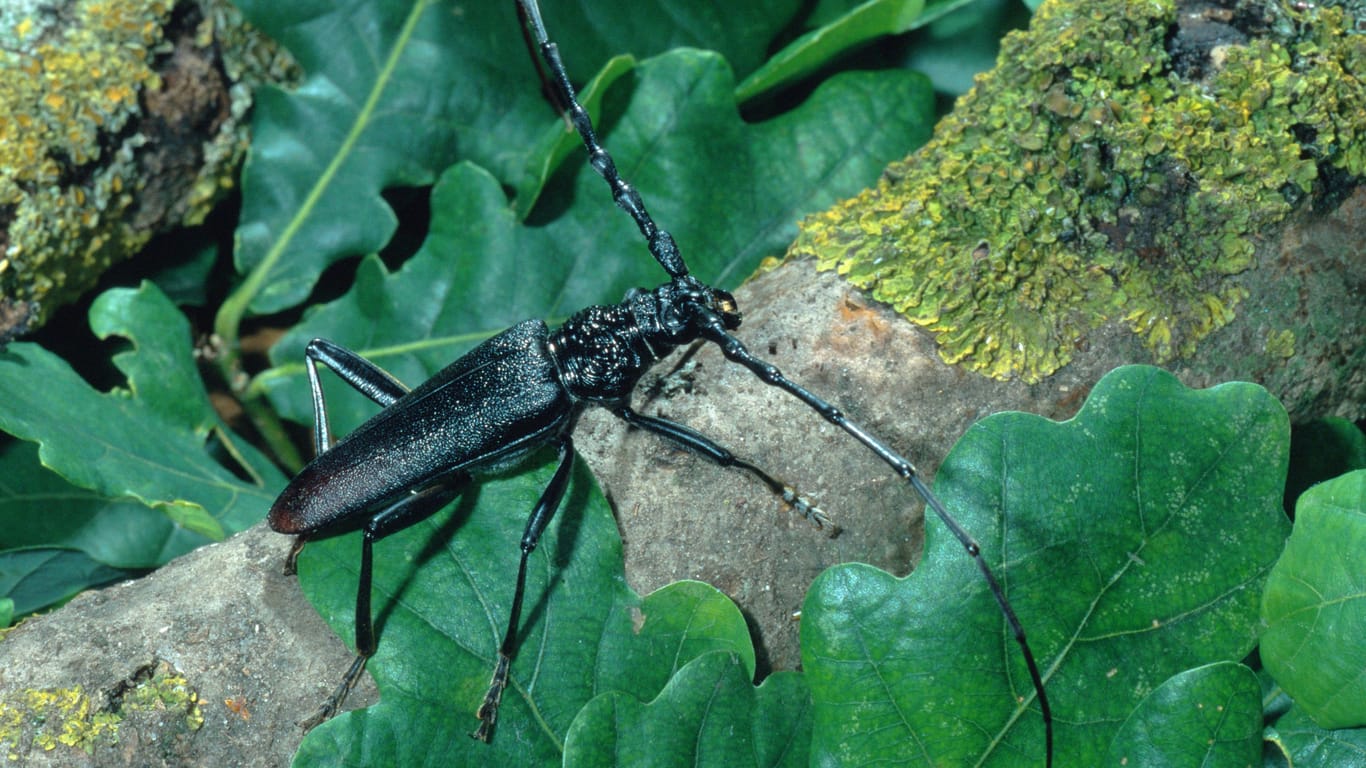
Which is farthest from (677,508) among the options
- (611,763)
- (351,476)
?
(351,476)

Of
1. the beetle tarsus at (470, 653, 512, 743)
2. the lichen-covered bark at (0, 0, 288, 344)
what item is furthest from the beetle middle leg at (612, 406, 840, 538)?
the lichen-covered bark at (0, 0, 288, 344)

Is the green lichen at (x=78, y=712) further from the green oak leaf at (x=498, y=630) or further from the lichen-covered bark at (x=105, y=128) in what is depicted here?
the lichen-covered bark at (x=105, y=128)

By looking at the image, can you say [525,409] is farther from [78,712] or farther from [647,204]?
[78,712]

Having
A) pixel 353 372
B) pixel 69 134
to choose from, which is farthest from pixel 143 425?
pixel 69 134

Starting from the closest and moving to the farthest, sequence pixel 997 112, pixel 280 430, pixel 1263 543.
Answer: pixel 1263 543 < pixel 997 112 < pixel 280 430

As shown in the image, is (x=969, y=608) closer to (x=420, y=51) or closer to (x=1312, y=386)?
(x=1312, y=386)
